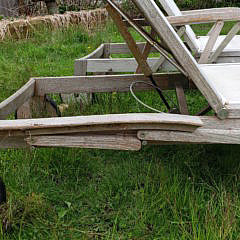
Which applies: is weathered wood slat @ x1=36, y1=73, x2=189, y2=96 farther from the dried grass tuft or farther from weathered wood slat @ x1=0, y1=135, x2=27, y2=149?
the dried grass tuft

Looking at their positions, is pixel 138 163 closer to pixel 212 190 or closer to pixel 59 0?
pixel 212 190

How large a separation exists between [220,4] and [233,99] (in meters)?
8.49

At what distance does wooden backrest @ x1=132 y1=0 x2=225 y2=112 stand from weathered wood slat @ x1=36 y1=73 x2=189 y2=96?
767 millimetres

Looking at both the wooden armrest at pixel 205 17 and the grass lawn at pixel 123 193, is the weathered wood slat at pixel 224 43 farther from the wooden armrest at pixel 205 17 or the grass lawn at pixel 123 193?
the grass lawn at pixel 123 193

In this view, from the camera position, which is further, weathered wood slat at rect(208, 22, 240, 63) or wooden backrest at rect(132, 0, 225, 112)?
weathered wood slat at rect(208, 22, 240, 63)

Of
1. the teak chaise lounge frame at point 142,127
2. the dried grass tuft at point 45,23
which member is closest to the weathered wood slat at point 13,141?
the teak chaise lounge frame at point 142,127

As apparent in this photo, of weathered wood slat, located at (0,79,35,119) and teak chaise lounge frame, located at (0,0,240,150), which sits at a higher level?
teak chaise lounge frame, located at (0,0,240,150)

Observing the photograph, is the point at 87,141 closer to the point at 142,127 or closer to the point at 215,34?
the point at 142,127

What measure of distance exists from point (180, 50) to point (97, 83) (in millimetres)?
849

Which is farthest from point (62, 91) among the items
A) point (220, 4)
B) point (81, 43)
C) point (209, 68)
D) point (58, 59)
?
point (220, 4)

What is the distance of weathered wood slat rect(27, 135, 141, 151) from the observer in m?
1.47

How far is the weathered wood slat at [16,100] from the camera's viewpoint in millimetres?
1815

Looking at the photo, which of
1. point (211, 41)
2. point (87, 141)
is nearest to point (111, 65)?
point (211, 41)

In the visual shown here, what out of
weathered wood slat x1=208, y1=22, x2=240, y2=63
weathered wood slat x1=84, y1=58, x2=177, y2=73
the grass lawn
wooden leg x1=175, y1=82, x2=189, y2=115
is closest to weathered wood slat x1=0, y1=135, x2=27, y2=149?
the grass lawn
